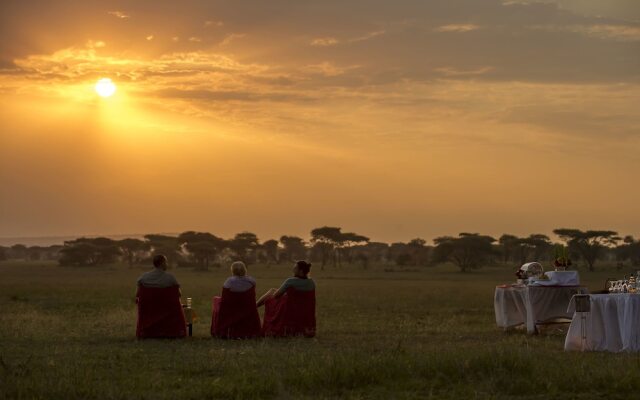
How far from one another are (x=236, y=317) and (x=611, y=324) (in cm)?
612

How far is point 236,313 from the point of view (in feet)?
55.2

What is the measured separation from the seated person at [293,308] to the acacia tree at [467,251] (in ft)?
260

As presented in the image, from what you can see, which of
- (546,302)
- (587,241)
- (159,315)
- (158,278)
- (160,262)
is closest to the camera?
(159,315)

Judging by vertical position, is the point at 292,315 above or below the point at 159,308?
below

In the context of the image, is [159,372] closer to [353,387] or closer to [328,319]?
[353,387]

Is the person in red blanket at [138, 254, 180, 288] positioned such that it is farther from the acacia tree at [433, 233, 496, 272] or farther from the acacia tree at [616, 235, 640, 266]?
the acacia tree at [616, 235, 640, 266]

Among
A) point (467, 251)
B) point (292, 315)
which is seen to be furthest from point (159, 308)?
point (467, 251)

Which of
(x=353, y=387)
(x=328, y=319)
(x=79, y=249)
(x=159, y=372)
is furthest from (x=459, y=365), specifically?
(x=79, y=249)

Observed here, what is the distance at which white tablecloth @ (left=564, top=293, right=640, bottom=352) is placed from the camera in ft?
46.1

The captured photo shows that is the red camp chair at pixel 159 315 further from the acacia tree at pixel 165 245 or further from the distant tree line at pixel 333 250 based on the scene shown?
the acacia tree at pixel 165 245

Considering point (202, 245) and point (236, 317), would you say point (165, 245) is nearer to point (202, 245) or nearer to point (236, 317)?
point (202, 245)

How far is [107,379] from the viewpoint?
11.3 m

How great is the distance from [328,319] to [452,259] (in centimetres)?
8158

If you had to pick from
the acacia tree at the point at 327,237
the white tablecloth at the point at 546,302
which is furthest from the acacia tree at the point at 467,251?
the white tablecloth at the point at 546,302
